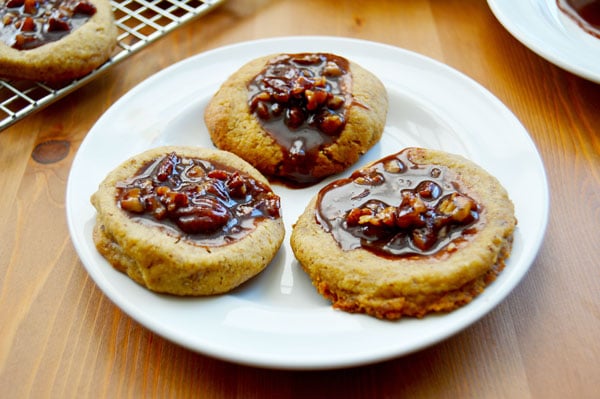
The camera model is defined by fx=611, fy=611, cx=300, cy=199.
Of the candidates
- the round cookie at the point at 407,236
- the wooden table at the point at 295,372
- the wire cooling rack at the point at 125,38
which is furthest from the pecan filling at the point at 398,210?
the wire cooling rack at the point at 125,38

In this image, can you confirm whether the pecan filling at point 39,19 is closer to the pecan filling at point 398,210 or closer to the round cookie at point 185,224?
the round cookie at point 185,224

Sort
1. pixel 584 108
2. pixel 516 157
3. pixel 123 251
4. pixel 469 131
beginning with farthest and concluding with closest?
1. pixel 584 108
2. pixel 469 131
3. pixel 516 157
4. pixel 123 251

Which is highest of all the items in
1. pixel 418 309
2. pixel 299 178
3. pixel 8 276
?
pixel 418 309

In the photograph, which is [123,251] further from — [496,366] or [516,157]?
[516,157]

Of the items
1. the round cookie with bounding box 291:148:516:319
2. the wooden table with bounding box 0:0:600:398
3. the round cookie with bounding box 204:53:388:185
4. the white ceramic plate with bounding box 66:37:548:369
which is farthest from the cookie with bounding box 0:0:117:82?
the round cookie with bounding box 291:148:516:319

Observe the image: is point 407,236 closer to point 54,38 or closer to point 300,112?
point 300,112

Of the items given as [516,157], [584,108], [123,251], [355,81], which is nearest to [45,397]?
[123,251]
